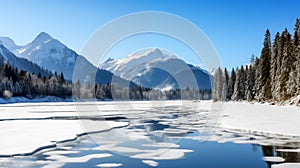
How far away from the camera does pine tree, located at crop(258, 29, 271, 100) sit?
63.3m

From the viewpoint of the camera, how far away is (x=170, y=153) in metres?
13.4

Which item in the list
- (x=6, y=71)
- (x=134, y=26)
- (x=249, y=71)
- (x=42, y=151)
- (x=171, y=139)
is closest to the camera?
(x=42, y=151)

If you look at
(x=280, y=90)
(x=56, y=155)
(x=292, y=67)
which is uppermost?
(x=292, y=67)

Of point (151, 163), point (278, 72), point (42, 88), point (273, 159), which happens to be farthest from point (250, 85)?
point (42, 88)

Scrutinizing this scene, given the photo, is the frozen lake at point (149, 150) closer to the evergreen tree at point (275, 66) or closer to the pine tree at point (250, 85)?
the evergreen tree at point (275, 66)

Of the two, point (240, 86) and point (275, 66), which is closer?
point (275, 66)

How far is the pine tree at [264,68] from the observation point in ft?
208

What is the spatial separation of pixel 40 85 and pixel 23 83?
31.3 feet

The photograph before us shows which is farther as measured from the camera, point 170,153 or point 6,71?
point 6,71

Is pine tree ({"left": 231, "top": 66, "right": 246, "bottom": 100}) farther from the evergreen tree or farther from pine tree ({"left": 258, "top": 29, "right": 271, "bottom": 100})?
the evergreen tree

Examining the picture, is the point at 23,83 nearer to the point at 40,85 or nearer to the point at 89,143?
the point at 40,85

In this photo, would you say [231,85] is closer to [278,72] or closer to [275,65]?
[275,65]

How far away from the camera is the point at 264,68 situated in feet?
212

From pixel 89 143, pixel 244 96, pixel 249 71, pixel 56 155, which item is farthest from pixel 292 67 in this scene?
pixel 56 155
